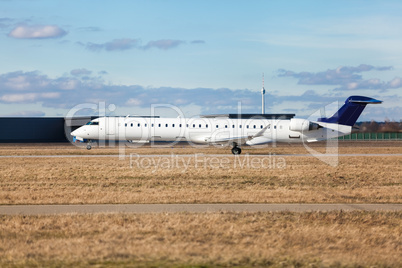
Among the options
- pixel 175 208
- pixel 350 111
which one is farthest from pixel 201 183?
pixel 350 111

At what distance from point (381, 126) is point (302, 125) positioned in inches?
1391

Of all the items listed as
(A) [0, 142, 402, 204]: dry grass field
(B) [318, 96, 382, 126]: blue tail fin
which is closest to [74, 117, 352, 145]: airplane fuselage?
(B) [318, 96, 382, 126]: blue tail fin

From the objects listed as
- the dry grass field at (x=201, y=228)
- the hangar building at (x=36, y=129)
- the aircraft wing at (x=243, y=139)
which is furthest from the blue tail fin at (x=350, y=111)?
the hangar building at (x=36, y=129)

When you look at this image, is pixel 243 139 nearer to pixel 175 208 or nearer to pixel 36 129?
pixel 175 208

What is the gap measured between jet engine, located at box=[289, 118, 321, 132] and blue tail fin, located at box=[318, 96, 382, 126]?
1343 mm

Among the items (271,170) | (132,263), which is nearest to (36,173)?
(271,170)

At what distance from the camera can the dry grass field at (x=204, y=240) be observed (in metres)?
8.92

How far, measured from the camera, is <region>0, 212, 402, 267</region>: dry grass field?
29.3 feet

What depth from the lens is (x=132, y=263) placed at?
28.5 ft

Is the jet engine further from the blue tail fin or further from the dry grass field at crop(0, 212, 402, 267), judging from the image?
the dry grass field at crop(0, 212, 402, 267)

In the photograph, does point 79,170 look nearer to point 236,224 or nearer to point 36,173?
point 36,173

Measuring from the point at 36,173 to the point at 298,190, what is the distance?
13.0m

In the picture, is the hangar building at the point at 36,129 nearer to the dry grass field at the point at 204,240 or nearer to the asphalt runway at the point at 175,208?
the asphalt runway at the point at 175,208

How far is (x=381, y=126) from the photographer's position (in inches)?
2842
